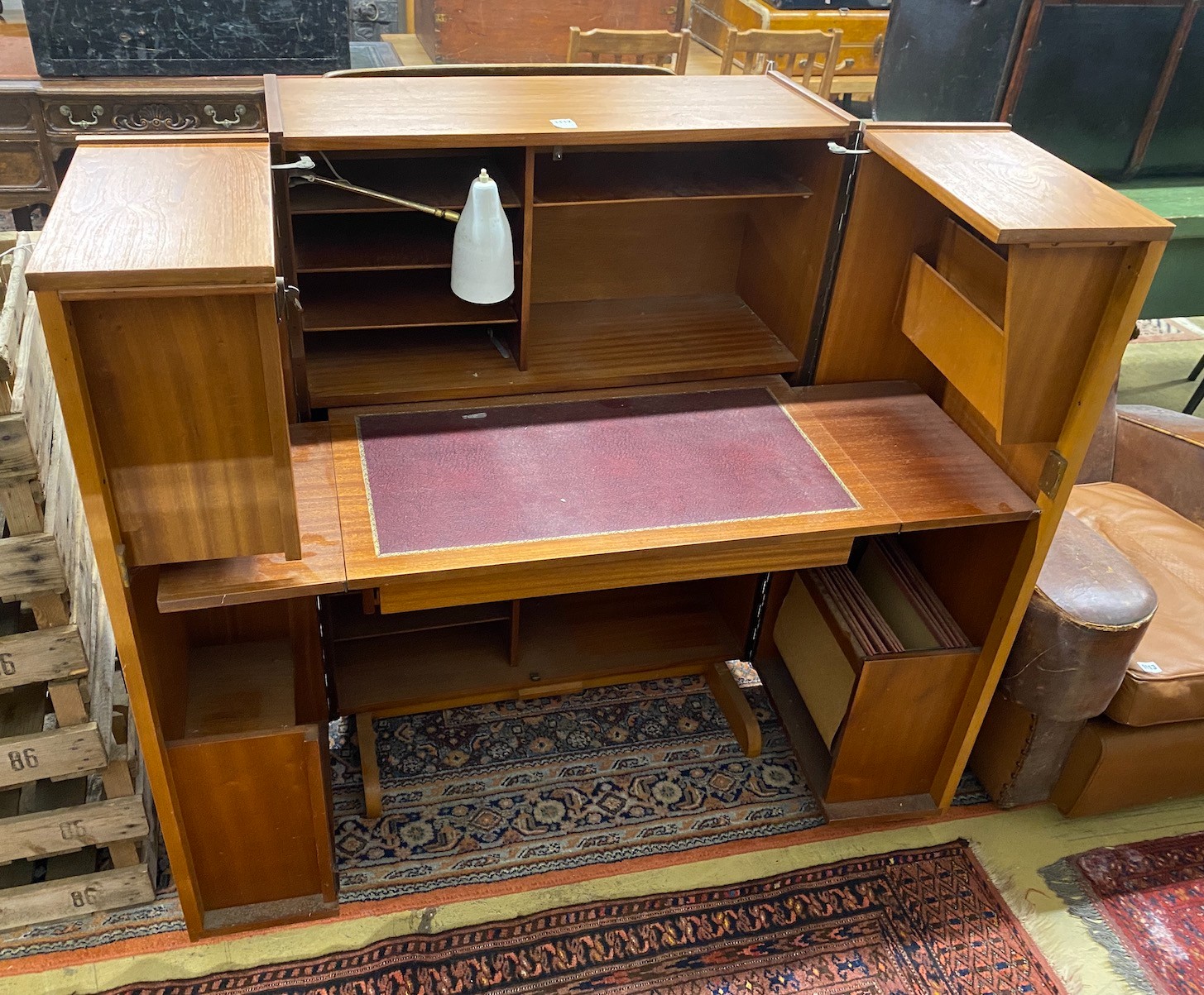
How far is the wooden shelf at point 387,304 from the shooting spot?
6.15ft

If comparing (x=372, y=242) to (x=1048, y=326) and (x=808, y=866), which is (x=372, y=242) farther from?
(x=808, y=866)

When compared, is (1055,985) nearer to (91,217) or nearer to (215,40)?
(91,217)

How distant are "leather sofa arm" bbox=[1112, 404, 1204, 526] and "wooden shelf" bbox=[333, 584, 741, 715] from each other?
3.54ft

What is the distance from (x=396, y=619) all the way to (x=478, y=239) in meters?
0.96

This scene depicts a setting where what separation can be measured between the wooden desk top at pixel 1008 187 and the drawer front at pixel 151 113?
6.58 ft

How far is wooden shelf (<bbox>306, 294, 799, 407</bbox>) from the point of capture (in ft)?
6.28

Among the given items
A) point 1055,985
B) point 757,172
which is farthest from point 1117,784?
point 757,172

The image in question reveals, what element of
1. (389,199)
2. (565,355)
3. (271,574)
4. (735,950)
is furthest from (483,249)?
(735,950)

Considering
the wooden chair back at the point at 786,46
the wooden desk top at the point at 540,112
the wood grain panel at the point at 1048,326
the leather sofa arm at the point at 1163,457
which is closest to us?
the wood grain panel at the point at 1048,326

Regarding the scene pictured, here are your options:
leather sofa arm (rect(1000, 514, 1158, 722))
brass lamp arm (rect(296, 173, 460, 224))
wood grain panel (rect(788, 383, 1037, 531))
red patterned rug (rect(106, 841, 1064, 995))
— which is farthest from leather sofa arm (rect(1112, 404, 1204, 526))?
brass lamp arm (rect(296, 173, 460, 224))

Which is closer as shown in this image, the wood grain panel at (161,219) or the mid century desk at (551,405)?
the wood grain panel at (161,219)

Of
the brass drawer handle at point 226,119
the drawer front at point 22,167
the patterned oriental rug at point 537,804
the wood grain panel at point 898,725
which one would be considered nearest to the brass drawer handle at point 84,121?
the drawer front at point 22,167

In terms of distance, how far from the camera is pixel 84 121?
300 cm

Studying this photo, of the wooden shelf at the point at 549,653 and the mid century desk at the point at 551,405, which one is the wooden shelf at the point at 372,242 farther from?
the wooden shelf at the point at 549,653
